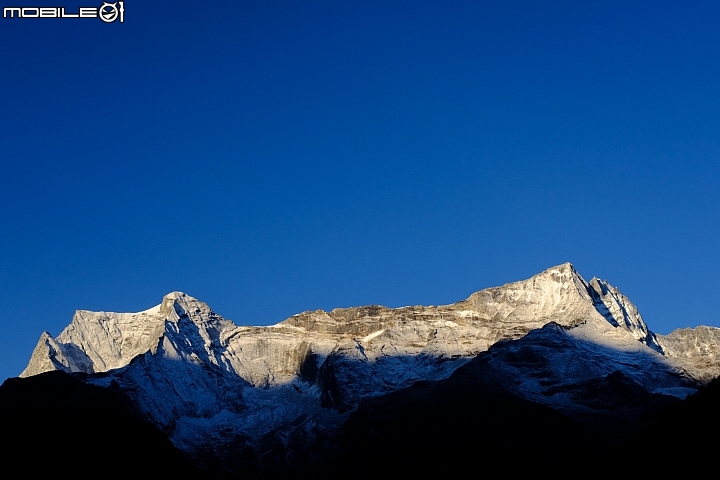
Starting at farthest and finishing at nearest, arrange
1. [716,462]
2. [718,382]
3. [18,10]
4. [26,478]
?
[26,478] < [18,10] < [718,382] < [716,462]

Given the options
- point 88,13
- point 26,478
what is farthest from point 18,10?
point 26,478

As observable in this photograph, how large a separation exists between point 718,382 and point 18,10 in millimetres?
108031

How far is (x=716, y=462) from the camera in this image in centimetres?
14912

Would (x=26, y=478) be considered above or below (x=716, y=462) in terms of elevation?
above

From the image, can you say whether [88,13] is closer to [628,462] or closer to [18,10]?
[18,10]

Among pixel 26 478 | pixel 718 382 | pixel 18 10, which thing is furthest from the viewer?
pixel 26 478

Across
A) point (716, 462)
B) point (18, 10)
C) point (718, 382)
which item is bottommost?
point (716, 462)

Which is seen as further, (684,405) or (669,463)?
(684,405)

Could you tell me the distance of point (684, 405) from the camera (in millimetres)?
171000

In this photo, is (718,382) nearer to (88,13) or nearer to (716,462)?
(716,462)

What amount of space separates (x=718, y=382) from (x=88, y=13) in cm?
10140

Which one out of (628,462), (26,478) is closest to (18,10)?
(26,478)

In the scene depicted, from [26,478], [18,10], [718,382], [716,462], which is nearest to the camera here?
[716,462]

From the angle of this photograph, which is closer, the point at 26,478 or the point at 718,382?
the point at 718,382
